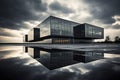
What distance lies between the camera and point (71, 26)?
181 feet

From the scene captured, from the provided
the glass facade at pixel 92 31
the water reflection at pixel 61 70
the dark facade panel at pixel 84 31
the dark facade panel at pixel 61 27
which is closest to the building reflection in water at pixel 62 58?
the water reflection at pixel 61 70

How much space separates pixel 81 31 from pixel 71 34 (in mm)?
8999

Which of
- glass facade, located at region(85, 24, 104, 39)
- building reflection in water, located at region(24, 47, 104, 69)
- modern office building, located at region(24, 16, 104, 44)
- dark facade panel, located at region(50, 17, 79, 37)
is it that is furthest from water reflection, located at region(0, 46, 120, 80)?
glass facade, located at region(85, 24, 104, 39)

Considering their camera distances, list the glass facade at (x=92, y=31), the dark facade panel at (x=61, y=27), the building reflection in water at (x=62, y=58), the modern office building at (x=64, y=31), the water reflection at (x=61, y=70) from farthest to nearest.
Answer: the glass facade at (x=92, y=31) → the modern office building at (x=64, y=31) → the dark facade panel at (x=61, y=27) → the building reflection in water at (x=62, y=58) → the water reflection at (x=61, y=70)

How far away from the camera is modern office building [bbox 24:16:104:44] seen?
45750 millimetres

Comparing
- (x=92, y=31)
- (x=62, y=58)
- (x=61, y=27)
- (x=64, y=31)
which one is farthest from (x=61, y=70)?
(x=92, y=31)

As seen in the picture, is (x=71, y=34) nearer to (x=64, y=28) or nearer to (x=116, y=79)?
(x=64, y=28)

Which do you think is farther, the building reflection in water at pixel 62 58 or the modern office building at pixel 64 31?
the modern office building at pixel 64 31

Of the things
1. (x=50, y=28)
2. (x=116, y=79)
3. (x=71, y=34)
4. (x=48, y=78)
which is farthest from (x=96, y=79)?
(x=71, y=34)

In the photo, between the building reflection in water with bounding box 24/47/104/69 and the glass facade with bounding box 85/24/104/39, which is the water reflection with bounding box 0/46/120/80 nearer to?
the building reflection in water with bounding box 24/47/104/69

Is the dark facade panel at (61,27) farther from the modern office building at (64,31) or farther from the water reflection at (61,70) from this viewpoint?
the water reflection at (61,70)

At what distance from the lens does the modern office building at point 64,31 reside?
150 feet

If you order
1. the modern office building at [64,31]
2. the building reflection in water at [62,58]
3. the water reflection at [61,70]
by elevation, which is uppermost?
the modern office building at [64,31]

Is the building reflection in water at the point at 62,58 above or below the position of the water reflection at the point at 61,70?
below
